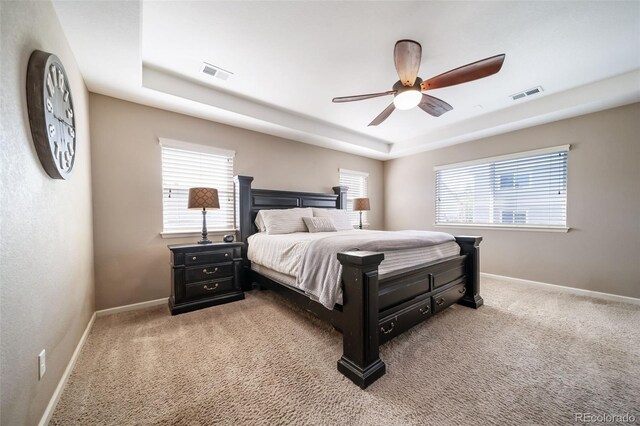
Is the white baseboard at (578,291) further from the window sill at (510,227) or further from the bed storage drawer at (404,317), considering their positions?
the bed storage drawer at (404,317)

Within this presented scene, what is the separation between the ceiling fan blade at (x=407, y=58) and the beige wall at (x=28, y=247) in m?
2.22

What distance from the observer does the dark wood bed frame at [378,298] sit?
158 centimetres

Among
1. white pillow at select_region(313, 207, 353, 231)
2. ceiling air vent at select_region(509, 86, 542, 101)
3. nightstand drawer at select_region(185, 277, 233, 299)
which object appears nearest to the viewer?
nightstand drawer at select_region(185, 277, 233, 299)

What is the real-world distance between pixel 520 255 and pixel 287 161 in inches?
165

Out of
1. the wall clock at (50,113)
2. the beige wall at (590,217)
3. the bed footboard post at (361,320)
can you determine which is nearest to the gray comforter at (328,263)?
the bed footboard post at (361,320)

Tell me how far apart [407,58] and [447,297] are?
7.61ft

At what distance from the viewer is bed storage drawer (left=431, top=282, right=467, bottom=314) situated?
2.32 meters

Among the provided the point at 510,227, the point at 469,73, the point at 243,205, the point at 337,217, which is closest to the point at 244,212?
the point at 243,205

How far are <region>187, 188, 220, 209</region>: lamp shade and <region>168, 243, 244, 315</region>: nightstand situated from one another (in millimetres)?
491

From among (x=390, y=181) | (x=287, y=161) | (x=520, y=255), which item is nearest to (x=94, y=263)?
(x=287, y=161)

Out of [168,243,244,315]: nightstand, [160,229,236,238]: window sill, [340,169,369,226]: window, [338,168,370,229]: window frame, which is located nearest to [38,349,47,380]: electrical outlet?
[168,243,244,315]: nightstand

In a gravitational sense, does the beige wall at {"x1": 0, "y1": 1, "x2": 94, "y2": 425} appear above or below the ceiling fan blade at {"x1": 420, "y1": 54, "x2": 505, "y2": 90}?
below

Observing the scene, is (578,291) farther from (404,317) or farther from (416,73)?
(416,73)

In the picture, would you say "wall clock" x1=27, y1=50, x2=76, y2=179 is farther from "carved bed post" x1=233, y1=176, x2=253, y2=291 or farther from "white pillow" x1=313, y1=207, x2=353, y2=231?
"white pillow" x1=313, y1=207, x2=353, y2=231
